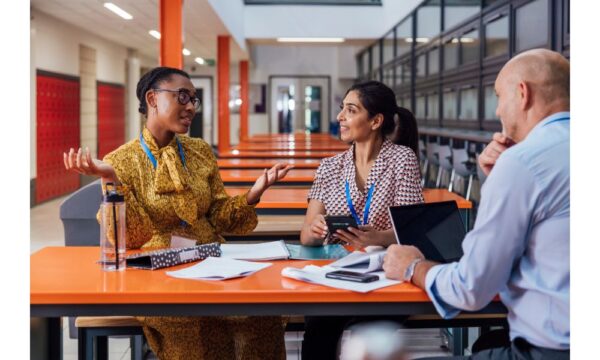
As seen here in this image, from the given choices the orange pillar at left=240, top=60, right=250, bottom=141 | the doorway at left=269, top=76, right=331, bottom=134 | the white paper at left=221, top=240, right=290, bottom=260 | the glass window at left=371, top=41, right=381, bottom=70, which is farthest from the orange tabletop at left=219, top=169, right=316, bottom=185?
the doorway at left=269, top=76, right=331, bottom=134

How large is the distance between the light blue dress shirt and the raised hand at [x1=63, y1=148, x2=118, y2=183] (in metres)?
1.15

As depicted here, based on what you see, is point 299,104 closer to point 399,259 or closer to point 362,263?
point 362,263

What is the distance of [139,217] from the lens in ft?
8.37

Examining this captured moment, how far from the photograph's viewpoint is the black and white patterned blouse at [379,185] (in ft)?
9.21

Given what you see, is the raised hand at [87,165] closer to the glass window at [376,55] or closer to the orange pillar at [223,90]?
the orange pillar at [223,90]

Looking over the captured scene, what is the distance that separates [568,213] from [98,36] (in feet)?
42.5

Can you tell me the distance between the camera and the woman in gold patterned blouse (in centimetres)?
238

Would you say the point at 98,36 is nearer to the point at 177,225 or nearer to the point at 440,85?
the point at 440,85

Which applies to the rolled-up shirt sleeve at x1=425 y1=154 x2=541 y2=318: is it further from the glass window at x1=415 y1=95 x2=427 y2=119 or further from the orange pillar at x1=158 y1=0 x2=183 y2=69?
the glass window at x1=415 y1=95 x2=427 y2=119

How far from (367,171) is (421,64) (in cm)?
842

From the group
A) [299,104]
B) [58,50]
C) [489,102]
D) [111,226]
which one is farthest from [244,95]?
[111,226]

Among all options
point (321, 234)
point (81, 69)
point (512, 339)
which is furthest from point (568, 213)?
point (81, 69)

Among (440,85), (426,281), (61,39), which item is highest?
(61,39)

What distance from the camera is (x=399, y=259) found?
6.34ft
